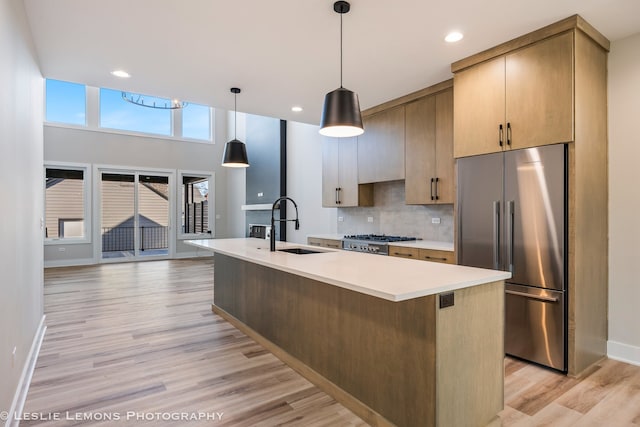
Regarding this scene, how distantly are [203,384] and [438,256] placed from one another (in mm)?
2415

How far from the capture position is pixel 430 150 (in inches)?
160

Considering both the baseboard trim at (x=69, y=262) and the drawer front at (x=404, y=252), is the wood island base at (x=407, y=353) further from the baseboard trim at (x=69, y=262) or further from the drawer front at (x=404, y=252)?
the baseboard trim at (x=69, y=262)

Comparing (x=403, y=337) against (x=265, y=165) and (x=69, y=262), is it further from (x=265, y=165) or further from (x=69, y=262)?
(x=69, y=262)

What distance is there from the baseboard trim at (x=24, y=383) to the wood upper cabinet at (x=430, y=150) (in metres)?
3.81

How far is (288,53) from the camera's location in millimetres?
3254

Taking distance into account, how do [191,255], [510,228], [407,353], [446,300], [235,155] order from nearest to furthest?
1. [446,300]
2. [407,353]
3. [510,228]
4. [235,155]
5. [191,255]

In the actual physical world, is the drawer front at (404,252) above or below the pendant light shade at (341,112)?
below

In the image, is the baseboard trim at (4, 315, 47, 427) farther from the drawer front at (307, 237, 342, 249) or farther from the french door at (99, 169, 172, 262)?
the french door at (99, 169, 172, 262)

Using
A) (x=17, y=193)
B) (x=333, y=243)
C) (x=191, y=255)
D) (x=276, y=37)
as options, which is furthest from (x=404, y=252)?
(x=191, y=255)

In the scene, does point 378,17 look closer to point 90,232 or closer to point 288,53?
point 288,53

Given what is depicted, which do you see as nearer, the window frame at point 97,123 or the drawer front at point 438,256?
the drawer front at point 438,256

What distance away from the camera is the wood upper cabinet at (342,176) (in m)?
5.20

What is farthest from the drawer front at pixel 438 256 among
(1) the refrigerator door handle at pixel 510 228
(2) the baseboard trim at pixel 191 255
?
(2) the baseboard trim at pixel 191 255

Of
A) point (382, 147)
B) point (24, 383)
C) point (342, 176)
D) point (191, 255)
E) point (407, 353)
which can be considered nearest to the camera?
point (407, 353)
